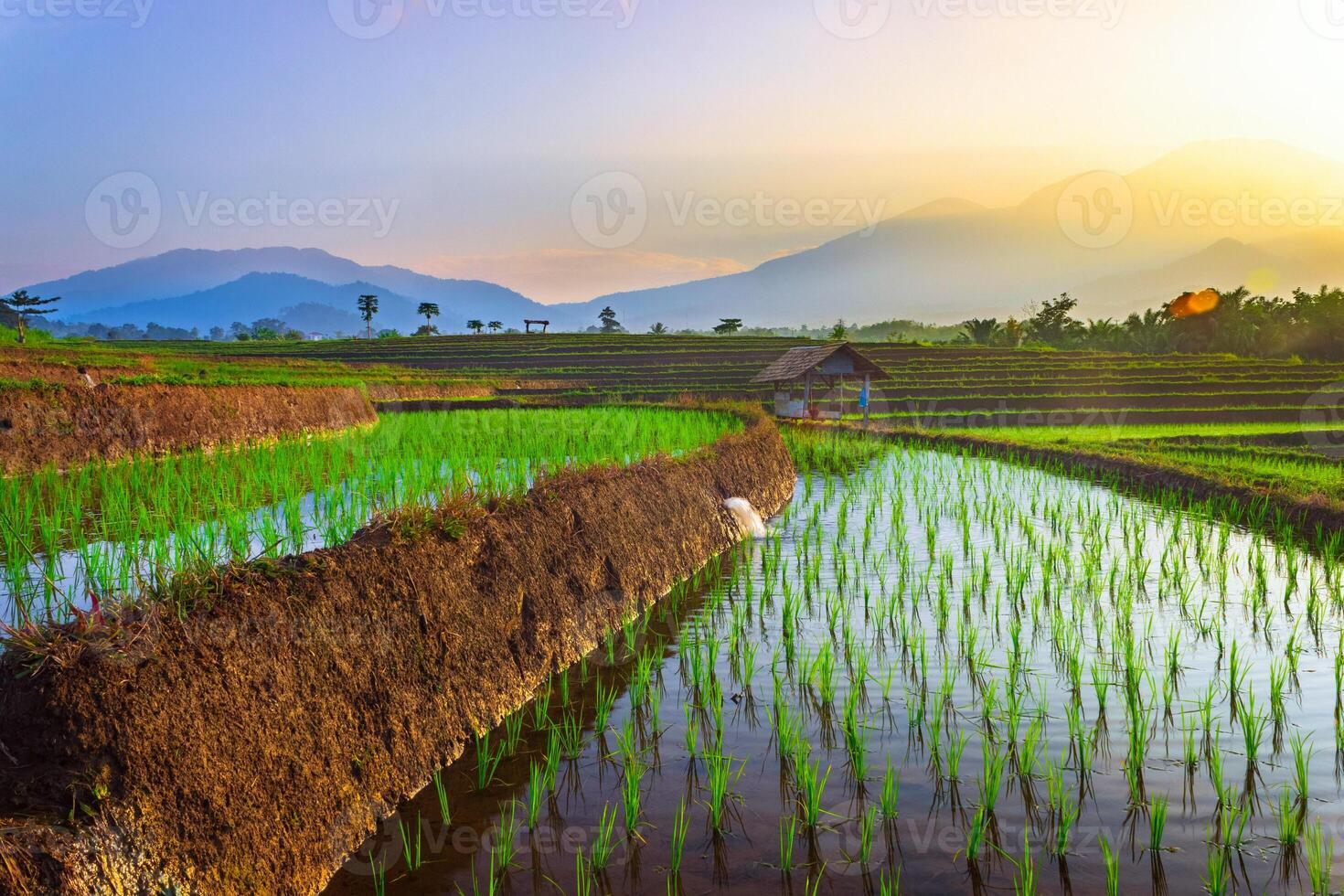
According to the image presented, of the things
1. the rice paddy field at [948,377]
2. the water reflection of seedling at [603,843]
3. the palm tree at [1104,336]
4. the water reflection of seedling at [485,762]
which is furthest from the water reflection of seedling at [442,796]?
the palm tree at [1104,336]

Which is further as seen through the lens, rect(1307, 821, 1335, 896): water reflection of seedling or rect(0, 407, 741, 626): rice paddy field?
rect(0, 407, 741, 626): rice paddy field

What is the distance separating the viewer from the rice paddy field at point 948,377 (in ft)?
79.7

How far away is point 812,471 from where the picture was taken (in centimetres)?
1367

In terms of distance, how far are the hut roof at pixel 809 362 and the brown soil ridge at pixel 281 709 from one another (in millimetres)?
16647

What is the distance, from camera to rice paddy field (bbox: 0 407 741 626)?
414 cm

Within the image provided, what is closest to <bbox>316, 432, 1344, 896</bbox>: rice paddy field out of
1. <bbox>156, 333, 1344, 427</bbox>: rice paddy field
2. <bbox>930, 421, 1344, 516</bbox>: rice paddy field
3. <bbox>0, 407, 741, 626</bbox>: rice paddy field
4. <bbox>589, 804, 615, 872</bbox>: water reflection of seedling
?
<bbox>589, 804, 615, 872</bbox>: water reflection of seedling

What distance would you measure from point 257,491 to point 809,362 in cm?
1610

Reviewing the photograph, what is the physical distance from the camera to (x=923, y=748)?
4035mm

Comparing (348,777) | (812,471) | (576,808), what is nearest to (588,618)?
(576,808)

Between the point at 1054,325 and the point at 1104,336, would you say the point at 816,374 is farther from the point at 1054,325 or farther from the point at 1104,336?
the point at 1054,325

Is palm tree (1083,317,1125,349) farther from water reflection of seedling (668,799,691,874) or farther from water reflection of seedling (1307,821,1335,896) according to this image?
water reflection of seedling (668,799,691,874)

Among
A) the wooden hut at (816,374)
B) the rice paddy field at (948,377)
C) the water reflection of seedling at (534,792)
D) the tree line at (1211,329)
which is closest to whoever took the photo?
the water reflection of seedling at (534,792)

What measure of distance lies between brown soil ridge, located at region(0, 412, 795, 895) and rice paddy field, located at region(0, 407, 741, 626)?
A: 263mm

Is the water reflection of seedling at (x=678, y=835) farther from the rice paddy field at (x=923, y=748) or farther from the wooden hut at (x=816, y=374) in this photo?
the wooden hut at (x=816, y=374)
